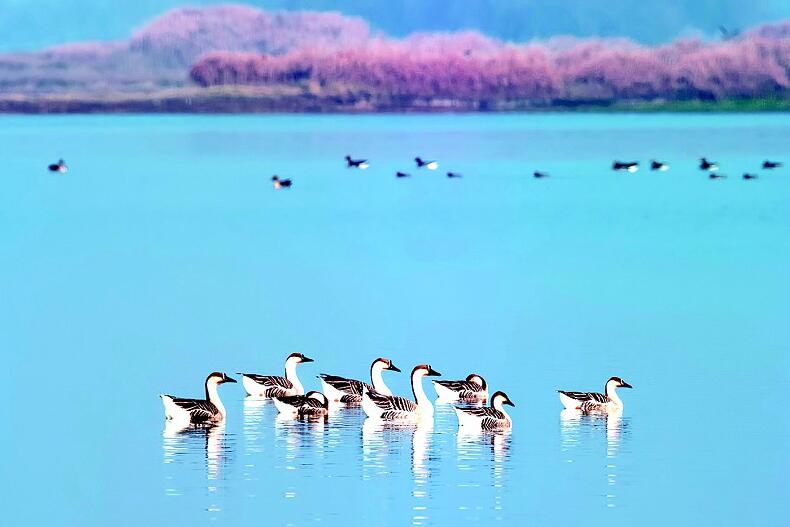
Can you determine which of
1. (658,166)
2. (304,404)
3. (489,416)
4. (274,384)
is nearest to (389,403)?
(304,404)

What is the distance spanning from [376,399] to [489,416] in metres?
1.13

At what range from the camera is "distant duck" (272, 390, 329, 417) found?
17062 mm

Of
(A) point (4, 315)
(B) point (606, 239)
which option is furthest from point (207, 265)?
(B) point (606, 239)

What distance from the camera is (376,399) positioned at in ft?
55.8

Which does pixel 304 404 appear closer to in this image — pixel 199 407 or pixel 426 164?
pixel 199 407

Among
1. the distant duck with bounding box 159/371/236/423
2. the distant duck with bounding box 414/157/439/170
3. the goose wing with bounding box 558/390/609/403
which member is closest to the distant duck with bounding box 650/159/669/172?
the distant duck with bounding box 414/157/439/170

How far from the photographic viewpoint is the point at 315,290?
27.5 metres

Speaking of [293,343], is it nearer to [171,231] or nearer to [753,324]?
[753,324]

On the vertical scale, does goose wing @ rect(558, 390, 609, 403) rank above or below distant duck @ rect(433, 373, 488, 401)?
above

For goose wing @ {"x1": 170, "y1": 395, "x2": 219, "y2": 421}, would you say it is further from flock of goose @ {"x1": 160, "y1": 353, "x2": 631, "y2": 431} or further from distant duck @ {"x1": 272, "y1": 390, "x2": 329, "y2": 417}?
distant duck @ {"x1": 272, "y1": 390, "x2": 329, "y2": 417}

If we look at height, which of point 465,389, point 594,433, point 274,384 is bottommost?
point 594,433

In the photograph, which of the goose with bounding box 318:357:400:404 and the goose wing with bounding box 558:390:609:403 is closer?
the goose wing with bounding box 558:390:609:403

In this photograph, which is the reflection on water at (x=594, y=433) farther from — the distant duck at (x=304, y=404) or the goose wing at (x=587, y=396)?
the distant duck at (x=304, y=404)

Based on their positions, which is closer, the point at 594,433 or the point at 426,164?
the point at 594,433
